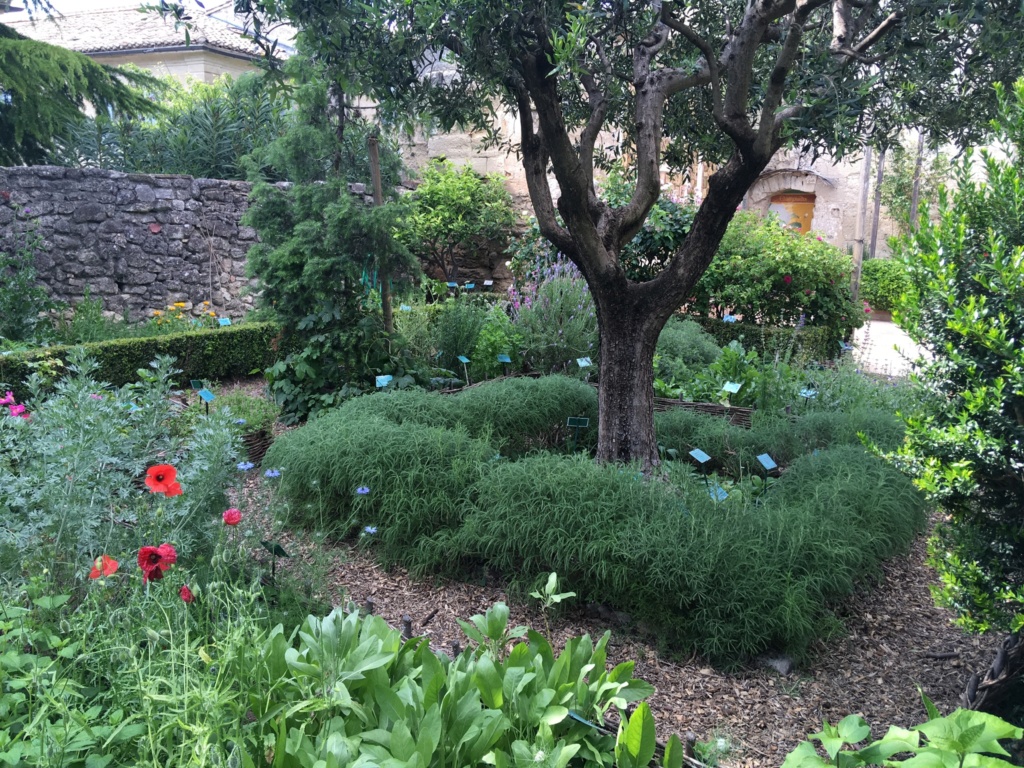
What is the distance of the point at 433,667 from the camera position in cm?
190

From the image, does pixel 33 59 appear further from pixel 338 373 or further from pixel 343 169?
pixel 338 373

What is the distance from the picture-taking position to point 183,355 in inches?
283

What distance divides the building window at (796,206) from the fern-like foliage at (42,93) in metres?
14.3

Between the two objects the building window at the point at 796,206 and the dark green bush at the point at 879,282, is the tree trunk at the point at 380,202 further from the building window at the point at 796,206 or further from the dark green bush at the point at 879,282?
the building window at the point at 796,206

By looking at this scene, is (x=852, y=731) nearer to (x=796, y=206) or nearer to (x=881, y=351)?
(x=881, y=351)


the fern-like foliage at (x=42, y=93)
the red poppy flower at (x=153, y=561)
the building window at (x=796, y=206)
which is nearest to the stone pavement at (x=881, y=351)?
the building window at (x=796, y=206)

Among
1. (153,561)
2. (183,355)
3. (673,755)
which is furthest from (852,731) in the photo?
(183,355)

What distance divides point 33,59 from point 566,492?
959cm

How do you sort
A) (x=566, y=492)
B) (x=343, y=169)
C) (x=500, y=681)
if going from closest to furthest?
(x=500, y=681)
(x=566, y=492)
(x=343, y=169)

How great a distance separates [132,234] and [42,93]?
8.52 ft

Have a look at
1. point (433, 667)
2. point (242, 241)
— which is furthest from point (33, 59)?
point (433, 667)

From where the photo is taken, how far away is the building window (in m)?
18.2

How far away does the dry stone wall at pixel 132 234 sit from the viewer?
8.07 metres

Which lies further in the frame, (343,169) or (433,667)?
(343,169)
